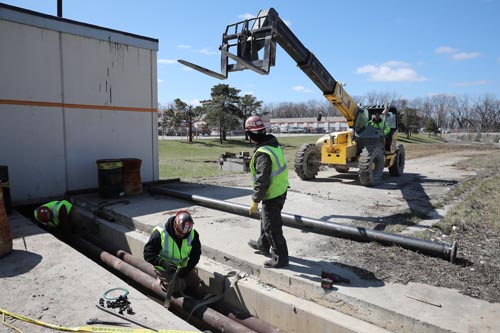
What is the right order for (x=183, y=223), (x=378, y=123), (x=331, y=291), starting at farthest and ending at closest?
(x=378, y=123) → (x=183, y=223) → (x=331, y=291)

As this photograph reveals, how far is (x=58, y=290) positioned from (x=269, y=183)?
2863 millimetres

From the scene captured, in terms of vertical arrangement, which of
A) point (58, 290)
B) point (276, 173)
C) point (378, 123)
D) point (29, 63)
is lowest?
point (58, 290)

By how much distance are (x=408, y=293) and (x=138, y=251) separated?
4.51 m

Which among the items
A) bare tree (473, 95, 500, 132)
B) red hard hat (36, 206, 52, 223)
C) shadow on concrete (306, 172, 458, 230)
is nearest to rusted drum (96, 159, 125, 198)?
red hard hat (36, 206, 52, 223)

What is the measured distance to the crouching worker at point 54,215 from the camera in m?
7.08

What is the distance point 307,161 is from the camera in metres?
12.3

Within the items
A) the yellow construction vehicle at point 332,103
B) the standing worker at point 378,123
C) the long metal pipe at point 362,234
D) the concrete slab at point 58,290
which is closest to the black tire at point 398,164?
the yellow construction vehicle at point 332,103

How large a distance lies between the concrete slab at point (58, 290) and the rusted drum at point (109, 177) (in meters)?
3.01

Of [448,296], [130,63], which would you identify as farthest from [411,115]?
[448,296]

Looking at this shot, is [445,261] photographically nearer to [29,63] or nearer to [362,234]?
[362,234]

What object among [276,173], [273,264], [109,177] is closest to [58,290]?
[273,264]

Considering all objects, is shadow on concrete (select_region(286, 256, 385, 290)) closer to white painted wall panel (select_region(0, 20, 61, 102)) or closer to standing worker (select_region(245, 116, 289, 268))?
standing worker (select_region(245, 116, 289, 268))

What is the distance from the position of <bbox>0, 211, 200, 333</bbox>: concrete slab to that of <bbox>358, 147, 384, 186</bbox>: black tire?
7.84 m

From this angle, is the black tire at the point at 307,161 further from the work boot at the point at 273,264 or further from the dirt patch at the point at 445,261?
the work boot at the point at 273,264
